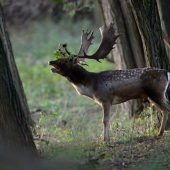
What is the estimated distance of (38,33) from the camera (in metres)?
23.4

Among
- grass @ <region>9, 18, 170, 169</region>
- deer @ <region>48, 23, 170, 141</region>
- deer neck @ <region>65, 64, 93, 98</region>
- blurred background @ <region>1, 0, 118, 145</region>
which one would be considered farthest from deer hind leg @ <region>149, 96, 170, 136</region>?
blurred background @ <region>1, 0, 118, 145</region>

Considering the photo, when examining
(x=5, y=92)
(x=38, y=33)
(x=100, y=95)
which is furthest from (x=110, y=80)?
(x=38, y=33)

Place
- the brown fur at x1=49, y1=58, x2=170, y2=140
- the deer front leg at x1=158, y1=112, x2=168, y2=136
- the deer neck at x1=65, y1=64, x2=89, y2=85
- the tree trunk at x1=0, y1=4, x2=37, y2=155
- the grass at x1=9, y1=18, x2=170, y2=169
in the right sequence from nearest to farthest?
the tree trunk at x1=0, y1=4, x2=37, y2=155 → the grass at x1=9, y1=18, x2=170, y2=169 → the brown fur at x1=49, y1=58, x2=170, y2=140 → the deer front leg at x1=158, y1=112, x2=168, y2=136 → the deer neck at x1=65, y1=64, x2=89, y2=85

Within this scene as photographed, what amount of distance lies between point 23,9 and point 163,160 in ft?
68.5

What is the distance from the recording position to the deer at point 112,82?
6508 mm

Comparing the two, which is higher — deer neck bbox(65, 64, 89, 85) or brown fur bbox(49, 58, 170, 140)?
deer neck bbox(65, 64, 89, 85)

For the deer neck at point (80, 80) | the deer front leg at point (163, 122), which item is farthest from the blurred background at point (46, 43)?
the deer front leg at point (163, 122)

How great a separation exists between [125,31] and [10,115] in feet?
15.2

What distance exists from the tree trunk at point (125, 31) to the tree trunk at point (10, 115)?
4.13 m

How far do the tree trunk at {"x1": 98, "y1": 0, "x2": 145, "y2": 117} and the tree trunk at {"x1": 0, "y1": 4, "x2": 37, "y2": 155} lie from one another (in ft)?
13.5

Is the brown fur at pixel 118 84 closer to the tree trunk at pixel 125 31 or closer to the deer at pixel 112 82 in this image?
the deer at pixel 112 82

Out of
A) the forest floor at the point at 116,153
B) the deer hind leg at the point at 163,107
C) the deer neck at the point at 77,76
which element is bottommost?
the forest floor at the point at 116,153

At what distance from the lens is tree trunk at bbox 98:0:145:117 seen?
8.19 meters

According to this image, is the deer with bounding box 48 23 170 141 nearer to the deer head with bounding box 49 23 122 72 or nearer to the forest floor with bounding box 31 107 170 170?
the deer head with bounding box 49 23 122 72
